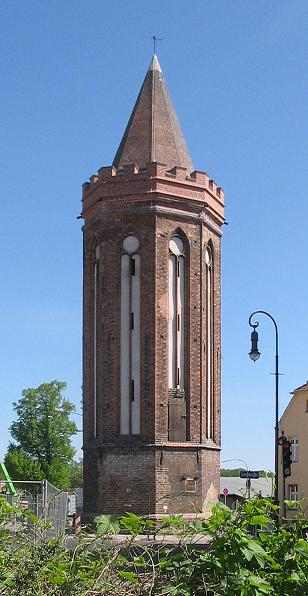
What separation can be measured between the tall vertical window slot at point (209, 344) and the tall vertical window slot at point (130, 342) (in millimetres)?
2991

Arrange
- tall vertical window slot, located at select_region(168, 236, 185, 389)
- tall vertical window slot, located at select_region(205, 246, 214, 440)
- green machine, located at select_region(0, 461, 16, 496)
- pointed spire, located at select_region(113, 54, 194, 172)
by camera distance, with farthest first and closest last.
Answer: pointed spire, located at select_region(113, 54, 194, 172) → tall vertical window slot, located at select_region(205, 246, 214, 440) → tall vertical window slot, located at select_region(168, 236, 185, 389) → green machine, located at select_region(0, 461, 16, 496)

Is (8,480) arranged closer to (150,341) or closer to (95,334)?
(150,341)

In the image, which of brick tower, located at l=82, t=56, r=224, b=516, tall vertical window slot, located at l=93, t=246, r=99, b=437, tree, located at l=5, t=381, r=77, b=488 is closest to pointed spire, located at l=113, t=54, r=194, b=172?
brick tower, located at l=82, t=56, r=224, b=516

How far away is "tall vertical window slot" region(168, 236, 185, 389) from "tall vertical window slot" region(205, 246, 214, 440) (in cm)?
151

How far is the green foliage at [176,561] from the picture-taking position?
4.07m

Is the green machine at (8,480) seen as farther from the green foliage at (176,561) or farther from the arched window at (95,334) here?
the arched window at (95,334)

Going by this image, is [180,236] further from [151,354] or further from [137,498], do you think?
[137,498]

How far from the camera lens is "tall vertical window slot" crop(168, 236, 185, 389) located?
33281 millimetres

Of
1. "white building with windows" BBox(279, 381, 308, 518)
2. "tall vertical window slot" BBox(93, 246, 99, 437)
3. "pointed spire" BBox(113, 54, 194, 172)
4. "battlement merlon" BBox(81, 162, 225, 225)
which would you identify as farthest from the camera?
"white building with windows" BBox(279, 381, 308, 518)

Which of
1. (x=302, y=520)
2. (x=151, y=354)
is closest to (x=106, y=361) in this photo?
(x=151, y=354)

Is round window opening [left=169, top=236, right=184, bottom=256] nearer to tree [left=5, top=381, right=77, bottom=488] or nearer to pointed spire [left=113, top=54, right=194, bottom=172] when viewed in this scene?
pointed spire [left=113, top=54, right=194, bottom=172]

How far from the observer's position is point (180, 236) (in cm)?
3412

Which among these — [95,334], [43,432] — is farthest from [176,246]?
[43,432]

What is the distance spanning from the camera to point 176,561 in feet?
14.3
